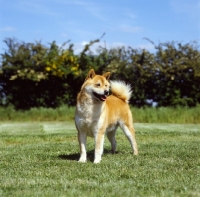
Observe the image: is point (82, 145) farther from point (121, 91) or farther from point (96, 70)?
point (96, 70)

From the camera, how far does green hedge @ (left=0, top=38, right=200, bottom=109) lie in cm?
1869

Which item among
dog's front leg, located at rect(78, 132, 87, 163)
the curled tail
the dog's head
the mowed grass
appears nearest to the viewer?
the mowed grass

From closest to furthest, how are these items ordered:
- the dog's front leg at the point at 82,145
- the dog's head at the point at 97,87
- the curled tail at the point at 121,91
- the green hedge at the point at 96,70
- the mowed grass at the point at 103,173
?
the mowed grass at the point at 103,173 < the dog's head at the point at 97,87 < the dog's front leg at the point at 82,145 < the curled tail at the point at 121,91 < the green hedge at the point at 96,70

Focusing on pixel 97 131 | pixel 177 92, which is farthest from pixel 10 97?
pixel 97 131

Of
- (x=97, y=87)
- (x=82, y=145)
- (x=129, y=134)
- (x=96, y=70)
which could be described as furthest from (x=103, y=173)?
(x=96, y=70)

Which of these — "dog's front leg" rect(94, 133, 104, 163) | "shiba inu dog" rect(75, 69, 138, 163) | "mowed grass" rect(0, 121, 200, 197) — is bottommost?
"mowed grass" rect(0, 121, 200, 197)

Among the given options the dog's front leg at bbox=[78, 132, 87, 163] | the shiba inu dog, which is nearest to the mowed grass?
the dog's front leg at bbox=[78, 132, 87, 163]

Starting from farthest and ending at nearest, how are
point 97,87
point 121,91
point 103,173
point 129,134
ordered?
point 121,91
point 129,134
point 97,87
point 103,173

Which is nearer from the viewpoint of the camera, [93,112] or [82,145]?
[93,112]

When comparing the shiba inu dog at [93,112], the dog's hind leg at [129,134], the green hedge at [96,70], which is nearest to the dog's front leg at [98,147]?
the shiba inu dog at [93,112]

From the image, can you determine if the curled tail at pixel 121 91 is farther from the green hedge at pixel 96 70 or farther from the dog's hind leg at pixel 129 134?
the green hedge at pixel 96 70

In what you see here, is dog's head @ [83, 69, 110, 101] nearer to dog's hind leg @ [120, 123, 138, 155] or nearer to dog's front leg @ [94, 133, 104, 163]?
dog's front leg @ [94, 133, 104, 163]

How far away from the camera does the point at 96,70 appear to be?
62.3ft

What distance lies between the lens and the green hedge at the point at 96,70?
18.7 metres
